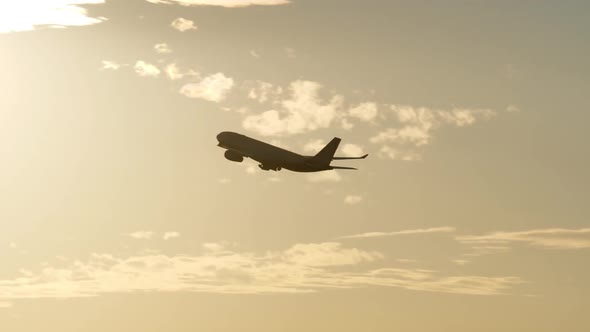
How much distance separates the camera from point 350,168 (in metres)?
186
